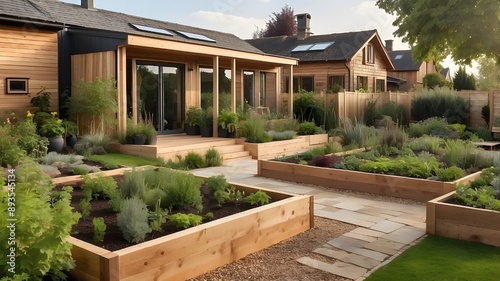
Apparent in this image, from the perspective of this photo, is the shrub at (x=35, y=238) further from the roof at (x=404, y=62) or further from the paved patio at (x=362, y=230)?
the roof at (x=404, y=62)

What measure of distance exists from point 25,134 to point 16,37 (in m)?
2.99

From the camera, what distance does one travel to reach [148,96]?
13125mm

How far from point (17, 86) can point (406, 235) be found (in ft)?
30.5

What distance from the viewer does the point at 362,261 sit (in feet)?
13.8

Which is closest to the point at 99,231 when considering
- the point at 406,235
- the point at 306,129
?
the point at 406,235

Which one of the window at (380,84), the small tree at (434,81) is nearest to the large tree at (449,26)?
the window at (380,84)

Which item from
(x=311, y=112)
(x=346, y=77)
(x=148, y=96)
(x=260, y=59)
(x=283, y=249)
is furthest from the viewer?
(x=346, y=77)

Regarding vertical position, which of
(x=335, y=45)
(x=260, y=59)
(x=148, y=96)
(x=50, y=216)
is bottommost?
(x=50, y=216)

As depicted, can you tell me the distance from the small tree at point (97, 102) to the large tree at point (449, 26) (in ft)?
40.0

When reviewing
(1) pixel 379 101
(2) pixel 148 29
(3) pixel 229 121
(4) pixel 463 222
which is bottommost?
(4) pixel 463 222

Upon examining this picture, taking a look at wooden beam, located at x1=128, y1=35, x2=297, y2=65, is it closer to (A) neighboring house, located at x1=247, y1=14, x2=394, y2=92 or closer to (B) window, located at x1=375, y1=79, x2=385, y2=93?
(A) neighboring house, located at x1=247, y1=14, x2=394, y2=92

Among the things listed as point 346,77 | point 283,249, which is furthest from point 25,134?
point 346,77

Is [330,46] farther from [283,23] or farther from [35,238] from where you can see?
[35,238]

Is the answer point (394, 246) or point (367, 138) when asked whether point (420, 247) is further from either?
point (367, 138)
